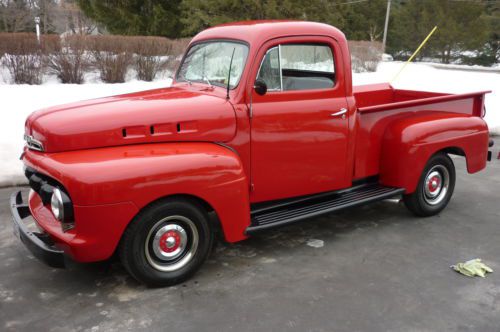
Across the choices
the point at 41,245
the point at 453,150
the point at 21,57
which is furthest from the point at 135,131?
the point at 21,57

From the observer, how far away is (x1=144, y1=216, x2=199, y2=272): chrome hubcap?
136 inches

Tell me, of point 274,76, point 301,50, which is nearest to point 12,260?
point 274,76

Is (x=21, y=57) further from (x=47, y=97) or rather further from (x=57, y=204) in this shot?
(x=57, y=204)

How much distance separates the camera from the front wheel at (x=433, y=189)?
4.99m

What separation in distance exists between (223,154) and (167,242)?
0.79 metres

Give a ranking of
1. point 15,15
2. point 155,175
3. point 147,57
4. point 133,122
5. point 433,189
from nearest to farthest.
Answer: point 155,175 → point 133,122 → point 433,189 → point 147,57 → point 15,15

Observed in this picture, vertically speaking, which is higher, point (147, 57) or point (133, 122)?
point (147, 57)

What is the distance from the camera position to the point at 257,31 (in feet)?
13.0

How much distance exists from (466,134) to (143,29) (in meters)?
16.9

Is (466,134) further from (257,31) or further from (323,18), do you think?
(323,18)

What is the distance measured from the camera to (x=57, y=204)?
320 centimetres

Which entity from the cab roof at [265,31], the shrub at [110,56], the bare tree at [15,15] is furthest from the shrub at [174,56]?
the bare tree at [15,15]

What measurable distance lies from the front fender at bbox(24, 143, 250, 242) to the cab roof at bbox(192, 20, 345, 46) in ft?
3.34

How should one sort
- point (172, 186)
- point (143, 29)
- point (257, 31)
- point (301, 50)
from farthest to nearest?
1. point (143, 29)
2. point (301, 50)
3. point (257, 31)
4. point (172, 186)
